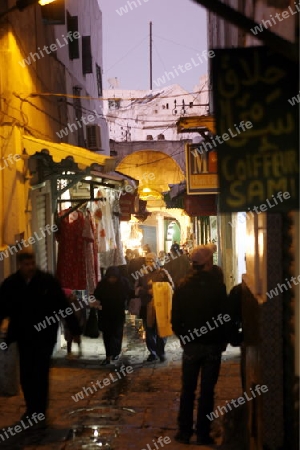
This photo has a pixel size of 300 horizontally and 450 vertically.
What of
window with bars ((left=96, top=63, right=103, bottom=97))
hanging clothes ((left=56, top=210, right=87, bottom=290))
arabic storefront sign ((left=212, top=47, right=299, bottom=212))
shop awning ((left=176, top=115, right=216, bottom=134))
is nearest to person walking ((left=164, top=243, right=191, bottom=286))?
hanging clothes ((left=56, top=210, right=87, bottom=290))

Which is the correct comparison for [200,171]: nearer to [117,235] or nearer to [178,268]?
[178,268]

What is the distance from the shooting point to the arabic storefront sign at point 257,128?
167 inches

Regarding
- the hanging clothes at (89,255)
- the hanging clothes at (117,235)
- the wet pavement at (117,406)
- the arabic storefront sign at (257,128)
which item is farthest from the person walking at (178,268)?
the arabic storefront sign at (257,128)

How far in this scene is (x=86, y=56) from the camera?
1862 cm

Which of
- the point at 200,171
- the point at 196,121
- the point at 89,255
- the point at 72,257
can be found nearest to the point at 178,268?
the point at 200,171

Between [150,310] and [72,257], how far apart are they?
2267 mm

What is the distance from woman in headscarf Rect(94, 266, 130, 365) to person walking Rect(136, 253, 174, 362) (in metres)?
0.43

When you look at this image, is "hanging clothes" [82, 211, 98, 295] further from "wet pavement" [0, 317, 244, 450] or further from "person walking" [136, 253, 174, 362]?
"wet pavement" [0, 317, 244, 450]

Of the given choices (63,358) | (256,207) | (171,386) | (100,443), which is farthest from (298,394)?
(63,358)

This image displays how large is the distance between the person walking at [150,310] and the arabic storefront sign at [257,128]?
7831 mm

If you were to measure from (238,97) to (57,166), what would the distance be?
7975 millimetres

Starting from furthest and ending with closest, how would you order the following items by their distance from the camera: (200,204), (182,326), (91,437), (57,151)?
1. (200,204)
2. (57,151)
3. (91,437)
4. (182,326)

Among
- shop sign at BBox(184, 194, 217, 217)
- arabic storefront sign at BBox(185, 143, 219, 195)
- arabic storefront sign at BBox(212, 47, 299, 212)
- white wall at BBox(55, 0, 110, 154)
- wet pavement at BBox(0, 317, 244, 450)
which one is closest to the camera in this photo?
arabic storefront sign at BBox(212, 47, 299, 212)

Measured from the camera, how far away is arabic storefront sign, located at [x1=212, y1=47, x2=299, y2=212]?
4.24m
